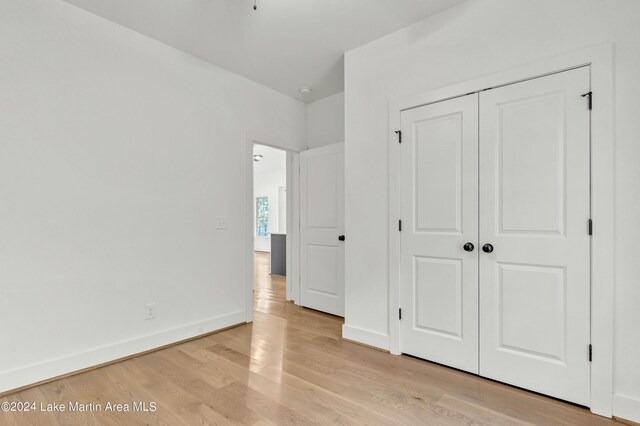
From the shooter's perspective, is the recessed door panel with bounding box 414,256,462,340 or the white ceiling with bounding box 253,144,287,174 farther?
the white ceiling with bounding box 253,144,287,174

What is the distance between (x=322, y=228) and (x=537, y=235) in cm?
233

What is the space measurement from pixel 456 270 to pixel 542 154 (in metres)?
0.97

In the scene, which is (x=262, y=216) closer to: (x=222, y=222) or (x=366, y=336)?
(x=222, y=222)

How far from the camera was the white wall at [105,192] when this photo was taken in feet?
6.86

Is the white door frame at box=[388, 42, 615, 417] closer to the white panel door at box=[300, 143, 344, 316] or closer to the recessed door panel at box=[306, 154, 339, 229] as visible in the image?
the white panel door at box=[300, 143, 344, 316]

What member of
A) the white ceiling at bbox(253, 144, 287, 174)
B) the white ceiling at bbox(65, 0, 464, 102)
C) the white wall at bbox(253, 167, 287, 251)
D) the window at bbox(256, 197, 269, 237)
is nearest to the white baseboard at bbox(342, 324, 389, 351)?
the white ceiling at bbox(65, 0, 464, 102)

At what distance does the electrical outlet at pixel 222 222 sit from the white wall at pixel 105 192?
69 mm

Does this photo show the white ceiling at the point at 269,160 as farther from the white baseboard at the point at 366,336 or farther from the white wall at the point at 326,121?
the white baseboard at the point at 366,336

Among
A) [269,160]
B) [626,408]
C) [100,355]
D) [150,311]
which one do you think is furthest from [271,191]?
[626,408]

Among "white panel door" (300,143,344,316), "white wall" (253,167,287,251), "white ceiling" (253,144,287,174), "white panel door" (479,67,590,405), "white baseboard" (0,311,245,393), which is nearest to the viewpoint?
"white panel door" (479,67,590,405)

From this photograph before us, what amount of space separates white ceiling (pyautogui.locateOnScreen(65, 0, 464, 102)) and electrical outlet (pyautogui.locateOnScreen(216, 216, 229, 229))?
1604 millimetres

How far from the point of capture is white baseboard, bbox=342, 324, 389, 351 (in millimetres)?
2697

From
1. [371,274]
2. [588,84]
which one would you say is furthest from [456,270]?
[588,84]

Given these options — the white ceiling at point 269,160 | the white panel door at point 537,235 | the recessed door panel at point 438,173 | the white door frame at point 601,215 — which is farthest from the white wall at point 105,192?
the white ceiling at point 269,160
